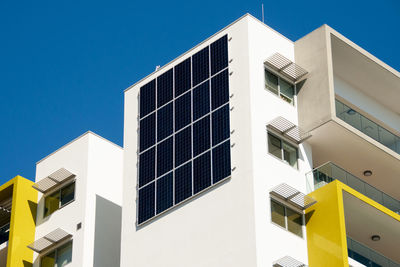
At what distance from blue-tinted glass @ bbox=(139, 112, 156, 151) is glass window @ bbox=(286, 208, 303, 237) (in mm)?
8223

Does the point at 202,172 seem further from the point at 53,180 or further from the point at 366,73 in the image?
the point at 366,73

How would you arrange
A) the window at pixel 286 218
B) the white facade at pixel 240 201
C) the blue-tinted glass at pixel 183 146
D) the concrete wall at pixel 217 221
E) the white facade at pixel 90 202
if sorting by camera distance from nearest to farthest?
the white facade at pixel 240 201 → the concrete wall at pixel 217 221 → the window at pixel 286 218 → the blue-tinted glass at pixel 183 146 → the white facade at pixel 90 202

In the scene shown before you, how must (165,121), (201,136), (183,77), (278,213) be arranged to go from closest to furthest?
(278,213) < (201,136) < (165,121) < (183,77)

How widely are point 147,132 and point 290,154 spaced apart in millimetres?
7413

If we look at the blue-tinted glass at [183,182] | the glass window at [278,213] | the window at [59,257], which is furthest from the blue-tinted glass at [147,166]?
the glass window at [278,213]

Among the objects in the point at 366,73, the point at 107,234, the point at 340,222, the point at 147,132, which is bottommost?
the point at 340,222

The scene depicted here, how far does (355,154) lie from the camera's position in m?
53.0

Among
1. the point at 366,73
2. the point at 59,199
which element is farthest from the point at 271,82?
the point at 59,199

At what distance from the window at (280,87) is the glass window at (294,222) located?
5.77 meters

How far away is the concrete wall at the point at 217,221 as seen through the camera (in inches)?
1849

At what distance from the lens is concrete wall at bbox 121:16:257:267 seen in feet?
154

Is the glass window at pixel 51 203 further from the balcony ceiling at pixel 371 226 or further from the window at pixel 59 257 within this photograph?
the balcony ceiling at pixel 371 226

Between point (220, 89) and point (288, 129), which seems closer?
point (288, 129)

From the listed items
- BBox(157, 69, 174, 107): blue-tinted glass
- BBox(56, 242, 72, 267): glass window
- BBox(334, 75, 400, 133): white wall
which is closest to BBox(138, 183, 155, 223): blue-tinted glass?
BBox(157, 69, 174, 107): blue-tinted glass
